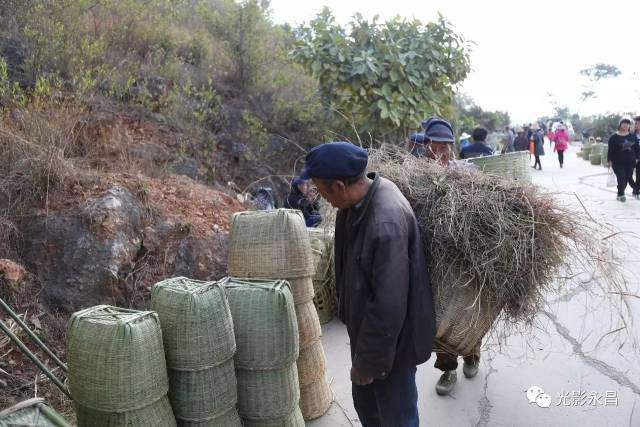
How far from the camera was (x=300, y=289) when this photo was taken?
2.90 m

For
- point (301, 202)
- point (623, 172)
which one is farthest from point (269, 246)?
point (623, 172)

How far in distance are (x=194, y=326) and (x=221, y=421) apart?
0.47 metres

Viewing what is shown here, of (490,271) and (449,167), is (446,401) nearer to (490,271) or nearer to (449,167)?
(490,271)

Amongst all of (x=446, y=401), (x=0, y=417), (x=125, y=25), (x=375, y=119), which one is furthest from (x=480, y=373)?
(x=125, y=25)

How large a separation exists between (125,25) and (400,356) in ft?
22.5

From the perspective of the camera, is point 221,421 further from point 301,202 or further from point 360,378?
point 301,202

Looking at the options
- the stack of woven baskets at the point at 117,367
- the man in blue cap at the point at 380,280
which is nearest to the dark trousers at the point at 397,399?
the man in blue cap at the point at 380,280

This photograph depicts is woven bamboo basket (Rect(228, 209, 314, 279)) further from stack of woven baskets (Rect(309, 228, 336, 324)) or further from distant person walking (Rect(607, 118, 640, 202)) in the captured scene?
distant person walking (Rect(607, 118, 640, 202))

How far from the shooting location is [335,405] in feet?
11.0

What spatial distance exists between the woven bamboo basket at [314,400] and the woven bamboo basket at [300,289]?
57 cm

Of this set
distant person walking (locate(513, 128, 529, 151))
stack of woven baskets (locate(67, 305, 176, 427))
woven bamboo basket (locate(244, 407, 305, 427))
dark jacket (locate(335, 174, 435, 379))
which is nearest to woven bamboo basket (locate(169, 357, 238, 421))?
stack of woven baskets (locate(67, 305, 176, 427))

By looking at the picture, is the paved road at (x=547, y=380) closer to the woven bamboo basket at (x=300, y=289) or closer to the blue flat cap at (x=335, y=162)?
the woven bamboo basket at (x=300, y=289)

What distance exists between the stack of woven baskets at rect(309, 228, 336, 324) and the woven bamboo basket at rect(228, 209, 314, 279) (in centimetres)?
123

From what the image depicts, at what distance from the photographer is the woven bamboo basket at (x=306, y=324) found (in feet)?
9.66
